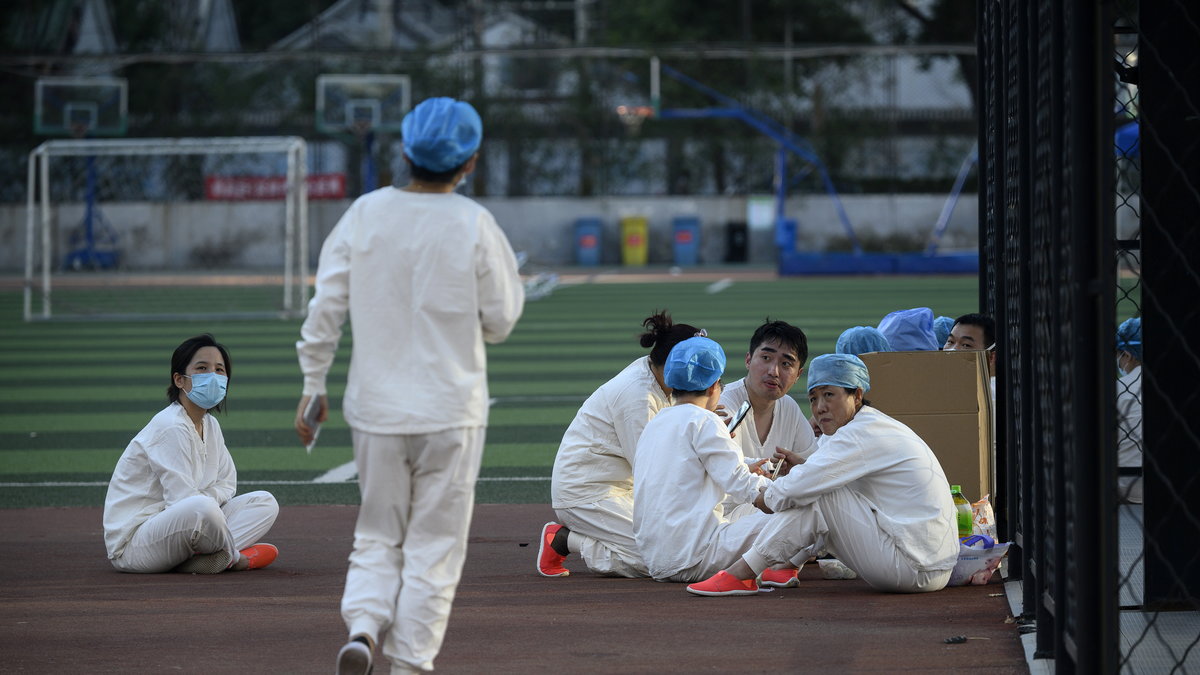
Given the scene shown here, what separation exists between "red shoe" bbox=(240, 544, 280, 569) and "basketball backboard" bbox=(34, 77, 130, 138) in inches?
1234

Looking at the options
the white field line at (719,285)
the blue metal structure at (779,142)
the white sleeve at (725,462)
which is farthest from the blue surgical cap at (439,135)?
the blue metal structure at (779,142)

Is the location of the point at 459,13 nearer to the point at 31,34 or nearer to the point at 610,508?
the point at 31,34

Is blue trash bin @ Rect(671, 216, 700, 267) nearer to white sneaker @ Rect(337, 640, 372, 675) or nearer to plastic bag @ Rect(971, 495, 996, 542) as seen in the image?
plastic bag @ Rect(971, 495, 996, 542)

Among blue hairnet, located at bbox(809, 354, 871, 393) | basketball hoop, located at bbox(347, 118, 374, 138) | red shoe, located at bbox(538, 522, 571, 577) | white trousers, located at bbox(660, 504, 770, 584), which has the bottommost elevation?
red shoe, located at bbox(538, 522, 571, 577)

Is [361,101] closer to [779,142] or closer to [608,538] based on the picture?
[779,142]

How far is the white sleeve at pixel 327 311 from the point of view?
4.34 meters

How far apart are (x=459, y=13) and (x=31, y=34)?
38.8ft

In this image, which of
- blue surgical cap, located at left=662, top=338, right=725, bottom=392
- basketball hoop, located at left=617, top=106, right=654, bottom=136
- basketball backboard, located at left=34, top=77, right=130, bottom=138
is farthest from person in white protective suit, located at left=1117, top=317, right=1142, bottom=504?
basketball backboard, located at left=34, top=77, right=130, bottom=138

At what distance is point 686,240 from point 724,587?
33.4 metres

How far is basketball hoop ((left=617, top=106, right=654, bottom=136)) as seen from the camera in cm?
3625

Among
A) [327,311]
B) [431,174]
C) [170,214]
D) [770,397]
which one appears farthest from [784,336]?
[170,214]

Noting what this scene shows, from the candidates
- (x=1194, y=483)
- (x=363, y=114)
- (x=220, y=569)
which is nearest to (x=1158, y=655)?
(x=1194, y=483)

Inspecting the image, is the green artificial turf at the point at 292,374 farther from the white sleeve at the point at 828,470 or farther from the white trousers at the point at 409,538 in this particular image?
the white trousers at the point at 409,538

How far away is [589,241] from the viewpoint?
129 ft
